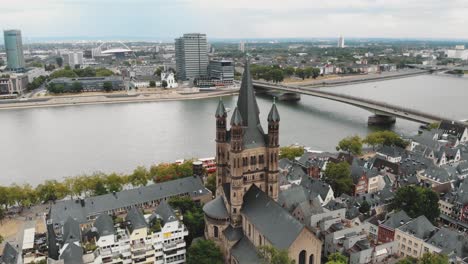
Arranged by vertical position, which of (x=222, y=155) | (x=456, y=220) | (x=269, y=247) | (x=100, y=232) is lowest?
(x=456, y=220)

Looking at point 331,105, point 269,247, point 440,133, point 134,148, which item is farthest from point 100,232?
point 331,105

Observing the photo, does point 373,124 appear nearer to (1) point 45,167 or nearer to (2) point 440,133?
(2) point 440,133

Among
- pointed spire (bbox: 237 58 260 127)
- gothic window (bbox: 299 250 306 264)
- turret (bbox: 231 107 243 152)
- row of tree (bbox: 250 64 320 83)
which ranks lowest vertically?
gothic window (bbox: 299 250 306 264)

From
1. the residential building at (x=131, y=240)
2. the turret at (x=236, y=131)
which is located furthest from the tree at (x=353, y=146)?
the residential building at (x=131, y=240)

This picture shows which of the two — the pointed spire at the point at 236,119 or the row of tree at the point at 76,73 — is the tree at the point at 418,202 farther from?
the row of tree at the point at 76,73

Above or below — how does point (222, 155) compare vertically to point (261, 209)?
above

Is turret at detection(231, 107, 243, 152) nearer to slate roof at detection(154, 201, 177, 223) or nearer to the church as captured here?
the church

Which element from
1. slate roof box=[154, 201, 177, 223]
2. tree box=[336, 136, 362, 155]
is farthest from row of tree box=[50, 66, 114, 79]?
slate roof box=[154, 201, 177, 223]
